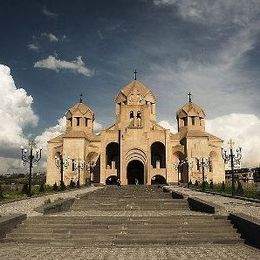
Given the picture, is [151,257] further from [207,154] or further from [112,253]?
[207,154]

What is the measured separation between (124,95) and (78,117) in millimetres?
7814

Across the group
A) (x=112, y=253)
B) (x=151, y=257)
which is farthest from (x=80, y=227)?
(x=151, y=257)

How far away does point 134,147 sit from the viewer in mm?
49219

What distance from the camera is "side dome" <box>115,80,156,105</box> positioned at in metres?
54.3

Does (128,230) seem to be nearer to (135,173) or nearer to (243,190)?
(243,190)

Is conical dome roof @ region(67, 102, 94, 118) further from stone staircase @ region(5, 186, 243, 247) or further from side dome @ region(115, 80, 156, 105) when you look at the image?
stone staircase @ region(5, 186, 243, 247)

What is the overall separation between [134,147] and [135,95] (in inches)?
368

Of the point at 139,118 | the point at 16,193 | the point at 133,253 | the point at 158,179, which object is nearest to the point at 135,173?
the point at 158,179

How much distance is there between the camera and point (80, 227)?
9.65 m

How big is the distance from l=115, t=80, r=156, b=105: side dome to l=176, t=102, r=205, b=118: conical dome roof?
494cm

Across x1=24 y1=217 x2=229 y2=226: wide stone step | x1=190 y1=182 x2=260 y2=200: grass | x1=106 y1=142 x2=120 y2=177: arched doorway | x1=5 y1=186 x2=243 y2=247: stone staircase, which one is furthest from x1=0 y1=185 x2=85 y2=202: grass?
x1=106 y1=142 x2=120 y2=177: arched doorway

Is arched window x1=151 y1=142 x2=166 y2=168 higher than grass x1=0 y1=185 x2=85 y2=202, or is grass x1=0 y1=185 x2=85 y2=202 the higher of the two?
arched window x1=151 y1=142 x2=166 y2=168

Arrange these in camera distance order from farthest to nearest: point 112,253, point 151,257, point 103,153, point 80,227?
point 103,153 → point 80,227 → point 112,253 → point 151,257

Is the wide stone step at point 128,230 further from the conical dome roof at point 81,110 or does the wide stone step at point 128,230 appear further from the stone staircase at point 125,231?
the conical dome roof at point 81,110
